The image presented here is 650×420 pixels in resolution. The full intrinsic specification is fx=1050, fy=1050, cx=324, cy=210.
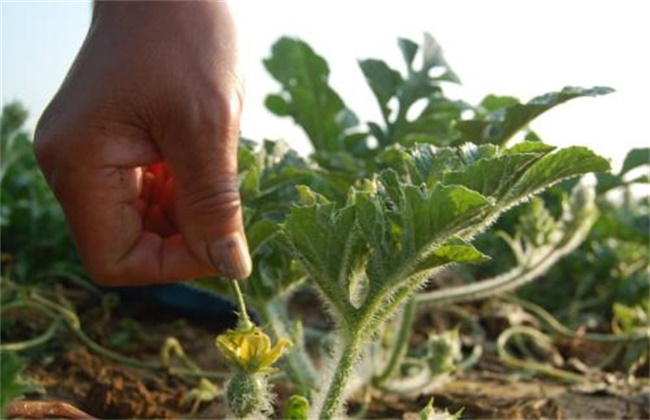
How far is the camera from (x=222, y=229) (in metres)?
1.88

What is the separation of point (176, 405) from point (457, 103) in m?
1.27

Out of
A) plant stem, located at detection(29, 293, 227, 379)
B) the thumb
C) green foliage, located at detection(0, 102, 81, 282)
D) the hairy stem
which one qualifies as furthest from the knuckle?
green foliage, located at detection(0, 102, 81, 282)

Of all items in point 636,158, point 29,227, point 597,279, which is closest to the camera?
point 636,158

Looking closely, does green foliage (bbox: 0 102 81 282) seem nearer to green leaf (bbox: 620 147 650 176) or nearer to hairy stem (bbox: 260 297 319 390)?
hairy stem (bbox: 260 297 319 390)

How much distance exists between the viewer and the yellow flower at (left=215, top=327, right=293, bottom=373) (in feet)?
6.11

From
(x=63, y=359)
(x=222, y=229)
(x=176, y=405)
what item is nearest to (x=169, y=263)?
(x=222, y=229)

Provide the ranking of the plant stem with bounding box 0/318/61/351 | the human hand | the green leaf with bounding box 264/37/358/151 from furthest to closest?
the green leaf with bounding box 264/37/358/151, the plant stem with bounding box 0/318/61/351, the human hand

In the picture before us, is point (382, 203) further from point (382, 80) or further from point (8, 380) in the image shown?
point (382, 80)

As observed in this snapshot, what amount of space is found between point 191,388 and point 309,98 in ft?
3.93

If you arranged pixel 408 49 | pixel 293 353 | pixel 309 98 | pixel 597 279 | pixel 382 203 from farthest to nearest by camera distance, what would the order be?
pixel 597 279 < pixel 309 98 < pixel 408 49 < pixel 293 353 < pixel 382 203

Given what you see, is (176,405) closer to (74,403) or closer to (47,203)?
(74,403)

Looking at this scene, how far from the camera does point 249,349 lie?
1.87 m

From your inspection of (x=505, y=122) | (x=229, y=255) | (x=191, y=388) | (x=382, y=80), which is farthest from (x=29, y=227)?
(x=229, y=255)

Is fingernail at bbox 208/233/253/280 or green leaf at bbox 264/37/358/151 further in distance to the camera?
green leaf at bbox 264/37/358/151
